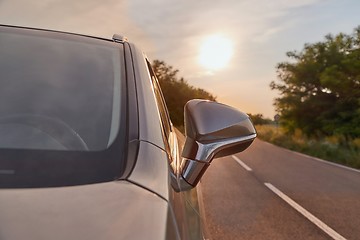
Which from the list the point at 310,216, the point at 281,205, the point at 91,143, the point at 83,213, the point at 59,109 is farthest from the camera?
the point at 281,205

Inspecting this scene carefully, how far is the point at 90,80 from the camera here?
5.23 feet

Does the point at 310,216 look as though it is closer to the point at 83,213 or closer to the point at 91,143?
the point at 91,143

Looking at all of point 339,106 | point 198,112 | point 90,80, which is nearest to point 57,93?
point 90,80

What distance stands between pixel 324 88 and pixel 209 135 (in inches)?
1318

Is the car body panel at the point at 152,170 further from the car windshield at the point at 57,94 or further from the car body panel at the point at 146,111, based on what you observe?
the car windshield at the point at 57,94

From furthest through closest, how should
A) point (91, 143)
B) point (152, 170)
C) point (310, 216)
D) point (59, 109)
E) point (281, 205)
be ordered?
point (281, 205), point (310, 216), point (59, 109), point (91, 143), point (152, 170)

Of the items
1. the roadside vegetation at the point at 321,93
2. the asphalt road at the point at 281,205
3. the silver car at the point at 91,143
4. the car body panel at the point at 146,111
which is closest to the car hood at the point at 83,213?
the silver car at the point at 91,143

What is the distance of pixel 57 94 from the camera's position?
1.50 m

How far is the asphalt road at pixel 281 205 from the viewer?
467cm

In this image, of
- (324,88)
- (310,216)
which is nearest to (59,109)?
(310,216)

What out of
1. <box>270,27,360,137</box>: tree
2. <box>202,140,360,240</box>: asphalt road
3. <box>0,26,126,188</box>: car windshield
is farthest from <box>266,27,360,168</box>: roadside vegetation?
<box>0,26,126,188</box>: car windshield

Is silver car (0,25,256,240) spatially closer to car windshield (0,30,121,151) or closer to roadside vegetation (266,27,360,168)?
car windshield (0,30,121,151)

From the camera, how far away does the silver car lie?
90cm

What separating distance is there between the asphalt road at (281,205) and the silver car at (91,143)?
10.1 feet
